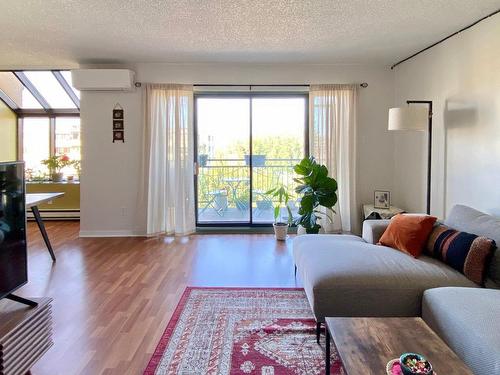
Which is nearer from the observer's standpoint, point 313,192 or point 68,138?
point 313,192

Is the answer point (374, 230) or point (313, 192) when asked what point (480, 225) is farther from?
point (313, 192)


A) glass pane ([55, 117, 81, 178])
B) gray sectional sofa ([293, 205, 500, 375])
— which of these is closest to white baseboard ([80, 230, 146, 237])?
glass pane ([55, 117, 81, 178])

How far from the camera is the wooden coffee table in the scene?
1335mm

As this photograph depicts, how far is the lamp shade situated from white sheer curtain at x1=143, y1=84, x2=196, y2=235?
2.76 metres

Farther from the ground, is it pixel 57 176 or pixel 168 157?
pixel 168 157

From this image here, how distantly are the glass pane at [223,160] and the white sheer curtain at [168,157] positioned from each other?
1.14 feet

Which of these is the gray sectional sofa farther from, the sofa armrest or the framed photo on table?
the framed photo on table

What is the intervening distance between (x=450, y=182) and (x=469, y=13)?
1.64m

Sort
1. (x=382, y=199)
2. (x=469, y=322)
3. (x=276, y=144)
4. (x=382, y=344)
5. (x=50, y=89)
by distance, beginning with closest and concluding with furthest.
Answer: (x=382, y=344) → (x=469, y=322) → (x=382, y=199) → (x=276, y=144) → (x=50, y=89)

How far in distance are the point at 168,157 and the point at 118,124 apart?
2.84 ft

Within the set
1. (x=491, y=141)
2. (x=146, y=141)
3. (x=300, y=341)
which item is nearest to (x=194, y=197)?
(x=146, y=141)

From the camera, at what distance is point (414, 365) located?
1.24 m

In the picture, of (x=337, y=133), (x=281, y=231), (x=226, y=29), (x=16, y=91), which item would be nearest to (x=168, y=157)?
(x=281, y=231)

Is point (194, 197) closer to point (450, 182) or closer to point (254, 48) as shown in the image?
point (254, 48)
